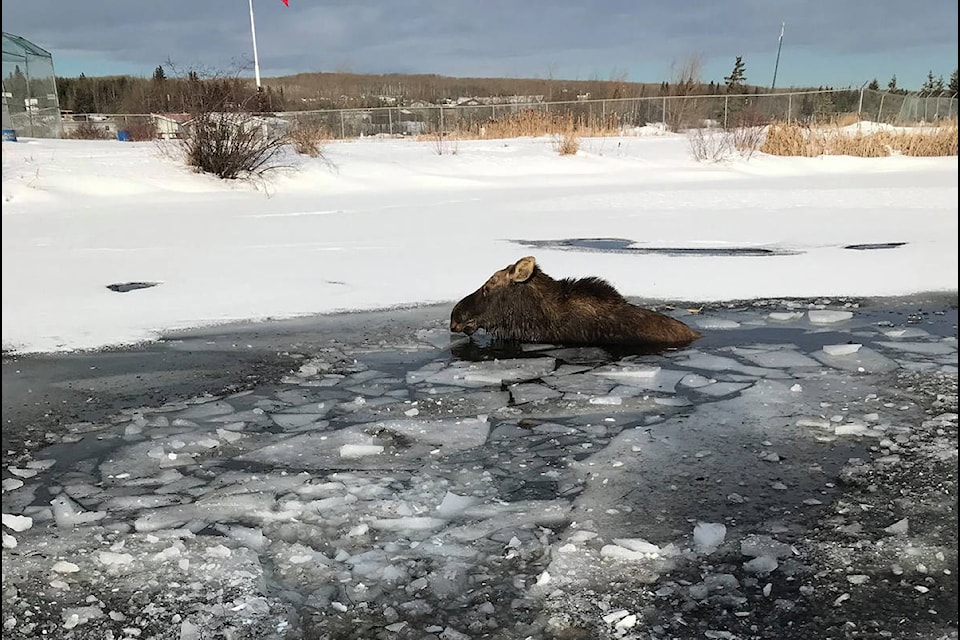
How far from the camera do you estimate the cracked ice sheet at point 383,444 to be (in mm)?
3562

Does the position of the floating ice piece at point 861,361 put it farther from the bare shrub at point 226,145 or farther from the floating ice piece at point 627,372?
the bare shrub at point 226,145

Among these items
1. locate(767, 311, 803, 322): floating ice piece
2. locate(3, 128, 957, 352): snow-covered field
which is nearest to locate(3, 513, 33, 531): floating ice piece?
locate(3, 128, 957, 352): snow-covered field

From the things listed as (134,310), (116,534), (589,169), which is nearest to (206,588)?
(116,534)

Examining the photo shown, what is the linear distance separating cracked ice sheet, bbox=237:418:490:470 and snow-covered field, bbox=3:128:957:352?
104 inches

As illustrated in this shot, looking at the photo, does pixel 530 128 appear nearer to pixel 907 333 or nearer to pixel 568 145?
pixel 568 145

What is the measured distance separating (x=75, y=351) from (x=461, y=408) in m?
2.97

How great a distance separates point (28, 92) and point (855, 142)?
23376 mm

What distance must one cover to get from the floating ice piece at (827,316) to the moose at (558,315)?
3.67 ft

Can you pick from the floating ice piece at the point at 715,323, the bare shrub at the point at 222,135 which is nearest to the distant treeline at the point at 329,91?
the bare shrub at the point at 222,135

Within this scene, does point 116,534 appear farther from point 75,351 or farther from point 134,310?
point 134,310

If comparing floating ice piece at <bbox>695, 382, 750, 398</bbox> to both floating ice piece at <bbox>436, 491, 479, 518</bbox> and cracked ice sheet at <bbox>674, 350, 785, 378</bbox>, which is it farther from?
floating ice piece at <bbox>436, 491, 479, 518</bbox>

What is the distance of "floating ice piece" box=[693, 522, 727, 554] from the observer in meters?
2.76

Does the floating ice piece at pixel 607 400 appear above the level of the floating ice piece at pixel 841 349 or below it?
below

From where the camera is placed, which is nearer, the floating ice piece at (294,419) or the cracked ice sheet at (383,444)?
the cracked ice sheet at (383,444)
